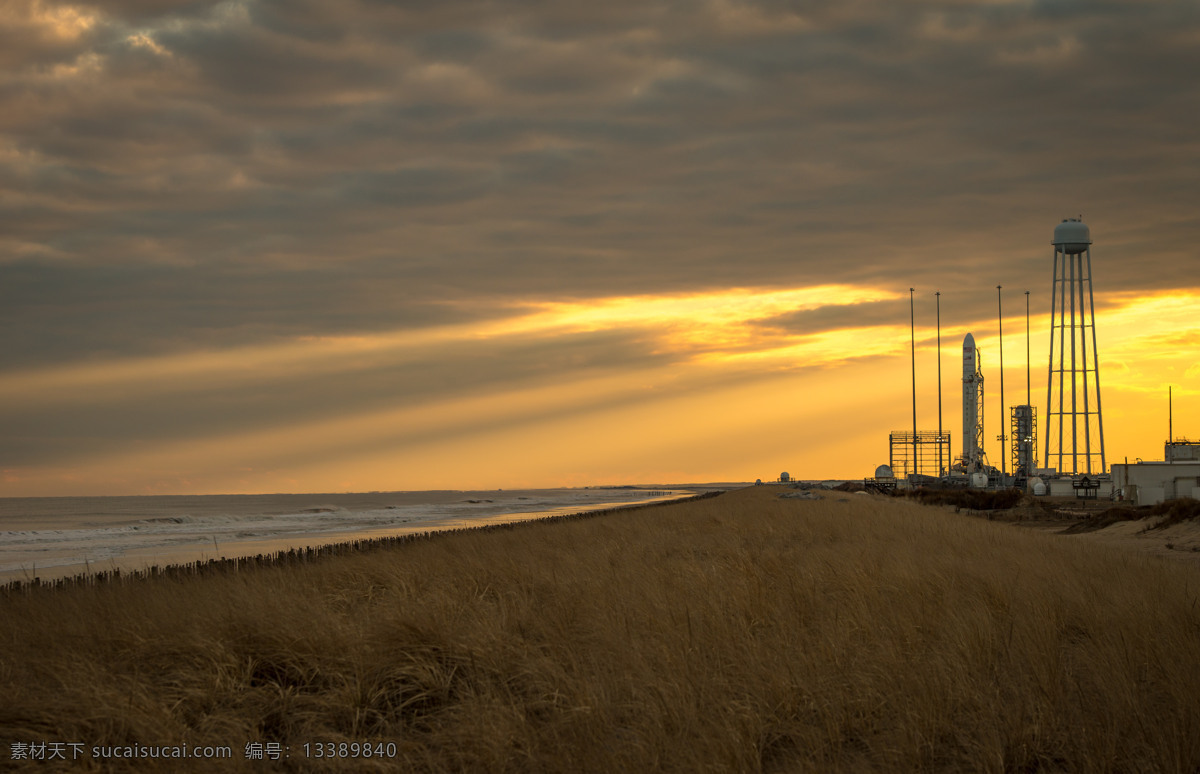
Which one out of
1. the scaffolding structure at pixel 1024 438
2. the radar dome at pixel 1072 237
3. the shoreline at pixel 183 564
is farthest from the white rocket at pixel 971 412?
the shoreline at pixel 183 564

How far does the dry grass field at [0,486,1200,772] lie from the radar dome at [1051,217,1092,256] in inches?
2746

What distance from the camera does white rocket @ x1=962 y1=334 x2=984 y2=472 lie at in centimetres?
10825

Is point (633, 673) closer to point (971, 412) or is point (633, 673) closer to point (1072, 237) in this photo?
point (1072, 237)

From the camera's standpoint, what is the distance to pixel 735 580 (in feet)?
43.6

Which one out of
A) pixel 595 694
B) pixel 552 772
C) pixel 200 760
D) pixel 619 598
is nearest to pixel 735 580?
pixel 619 598

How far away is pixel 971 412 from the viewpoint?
357 ft

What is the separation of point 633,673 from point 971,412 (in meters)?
110

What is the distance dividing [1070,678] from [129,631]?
9.35 metres

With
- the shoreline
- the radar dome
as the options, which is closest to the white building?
the radar dome

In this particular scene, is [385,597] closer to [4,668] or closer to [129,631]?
[129,631]

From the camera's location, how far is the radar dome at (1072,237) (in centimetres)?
7462

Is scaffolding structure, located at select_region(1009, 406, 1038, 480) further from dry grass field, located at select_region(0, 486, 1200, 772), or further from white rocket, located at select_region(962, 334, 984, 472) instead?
dry grass field, located at select_region(0, 486, 1200, 772)

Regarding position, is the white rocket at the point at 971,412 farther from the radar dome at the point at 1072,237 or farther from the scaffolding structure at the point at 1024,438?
the radar dome at the point at 1072,237

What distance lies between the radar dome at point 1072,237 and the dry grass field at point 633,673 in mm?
69754
